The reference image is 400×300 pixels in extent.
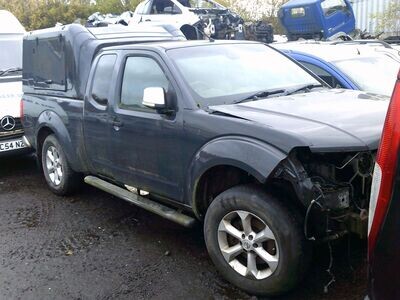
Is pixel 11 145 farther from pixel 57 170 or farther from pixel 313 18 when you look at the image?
pixel 313 18

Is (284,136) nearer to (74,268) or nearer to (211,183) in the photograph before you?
(211,183)

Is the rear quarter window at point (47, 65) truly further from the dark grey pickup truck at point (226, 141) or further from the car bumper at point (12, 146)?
the car bumper at point (12, 146)

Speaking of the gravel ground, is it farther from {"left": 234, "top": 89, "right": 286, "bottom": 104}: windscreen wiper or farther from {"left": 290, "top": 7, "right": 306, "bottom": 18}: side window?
{"left": 290, "top": 7, "right": 306, "bottom": 18}: side window

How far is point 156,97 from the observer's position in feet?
12.4

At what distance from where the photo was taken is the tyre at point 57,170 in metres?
5.50

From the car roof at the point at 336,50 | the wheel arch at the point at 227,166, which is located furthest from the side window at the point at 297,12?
the wheel arch at the point at 227,166

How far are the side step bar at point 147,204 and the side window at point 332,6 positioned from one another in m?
7.35

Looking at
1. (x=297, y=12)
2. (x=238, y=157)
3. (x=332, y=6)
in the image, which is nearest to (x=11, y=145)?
(x=238, y=157)

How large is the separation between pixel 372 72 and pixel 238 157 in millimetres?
3231

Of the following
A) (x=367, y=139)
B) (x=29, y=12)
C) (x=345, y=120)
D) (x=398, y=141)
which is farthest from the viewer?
(x=29, y=12)

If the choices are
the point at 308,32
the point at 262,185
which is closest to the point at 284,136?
the point at 262,185

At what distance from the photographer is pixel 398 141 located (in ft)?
6.30

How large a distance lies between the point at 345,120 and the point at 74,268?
2409 millimetres

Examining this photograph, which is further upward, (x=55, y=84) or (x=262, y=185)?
(x=55, y=84)
